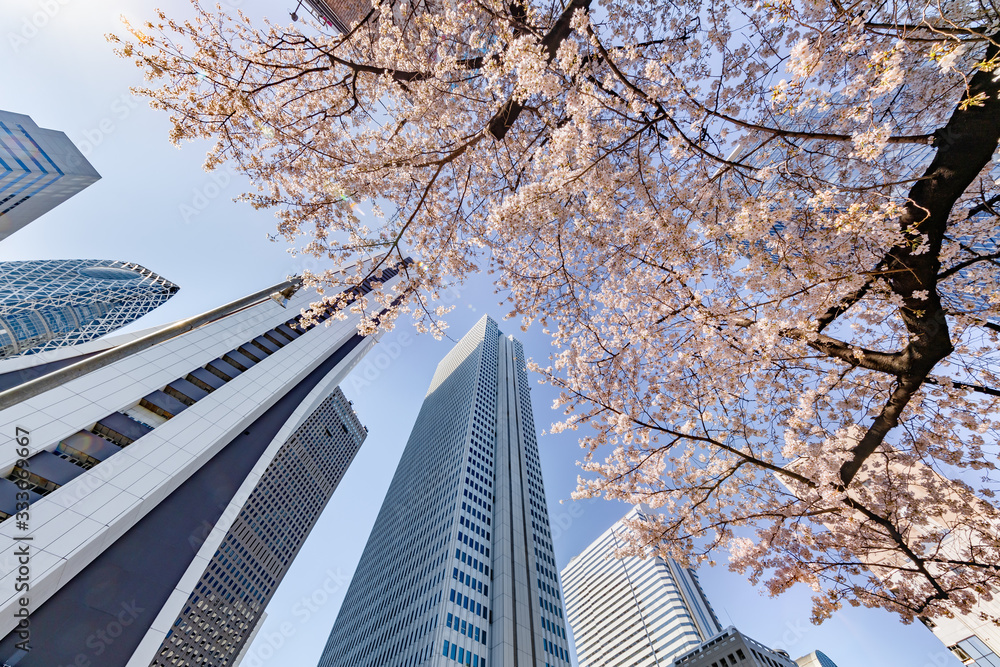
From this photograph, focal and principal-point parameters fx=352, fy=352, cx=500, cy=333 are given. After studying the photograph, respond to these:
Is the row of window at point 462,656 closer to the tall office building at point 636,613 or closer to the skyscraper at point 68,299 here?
the tall office building at point 636,613

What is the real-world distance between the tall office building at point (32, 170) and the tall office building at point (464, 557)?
3270 inches

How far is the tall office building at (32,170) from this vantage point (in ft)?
182

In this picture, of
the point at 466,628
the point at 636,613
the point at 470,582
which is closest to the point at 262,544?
the point at 470,582

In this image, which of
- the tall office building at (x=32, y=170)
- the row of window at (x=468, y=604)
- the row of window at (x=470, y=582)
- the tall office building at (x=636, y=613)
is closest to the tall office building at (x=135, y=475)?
the row of window at (x=468, y=604)

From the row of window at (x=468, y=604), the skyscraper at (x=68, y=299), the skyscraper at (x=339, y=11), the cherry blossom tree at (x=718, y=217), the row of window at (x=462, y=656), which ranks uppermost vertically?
the skyscraper at (x=339, y=11)

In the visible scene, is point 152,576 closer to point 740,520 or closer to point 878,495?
point 740,520

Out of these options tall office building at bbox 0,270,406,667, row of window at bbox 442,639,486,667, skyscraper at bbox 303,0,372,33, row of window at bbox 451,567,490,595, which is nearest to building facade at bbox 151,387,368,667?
row of window at bbox 451,567,490,595

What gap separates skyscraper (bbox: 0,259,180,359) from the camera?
5241cm

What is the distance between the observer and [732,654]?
5544cm

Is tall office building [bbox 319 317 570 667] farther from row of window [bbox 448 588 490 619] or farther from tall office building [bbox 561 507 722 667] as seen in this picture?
tall office building [bbox 561 507 722 667]

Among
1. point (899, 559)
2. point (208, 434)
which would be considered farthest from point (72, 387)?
point (899, 559)

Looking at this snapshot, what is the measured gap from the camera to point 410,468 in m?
85.6

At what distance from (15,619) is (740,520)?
1818 cm

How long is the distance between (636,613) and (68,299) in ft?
442
